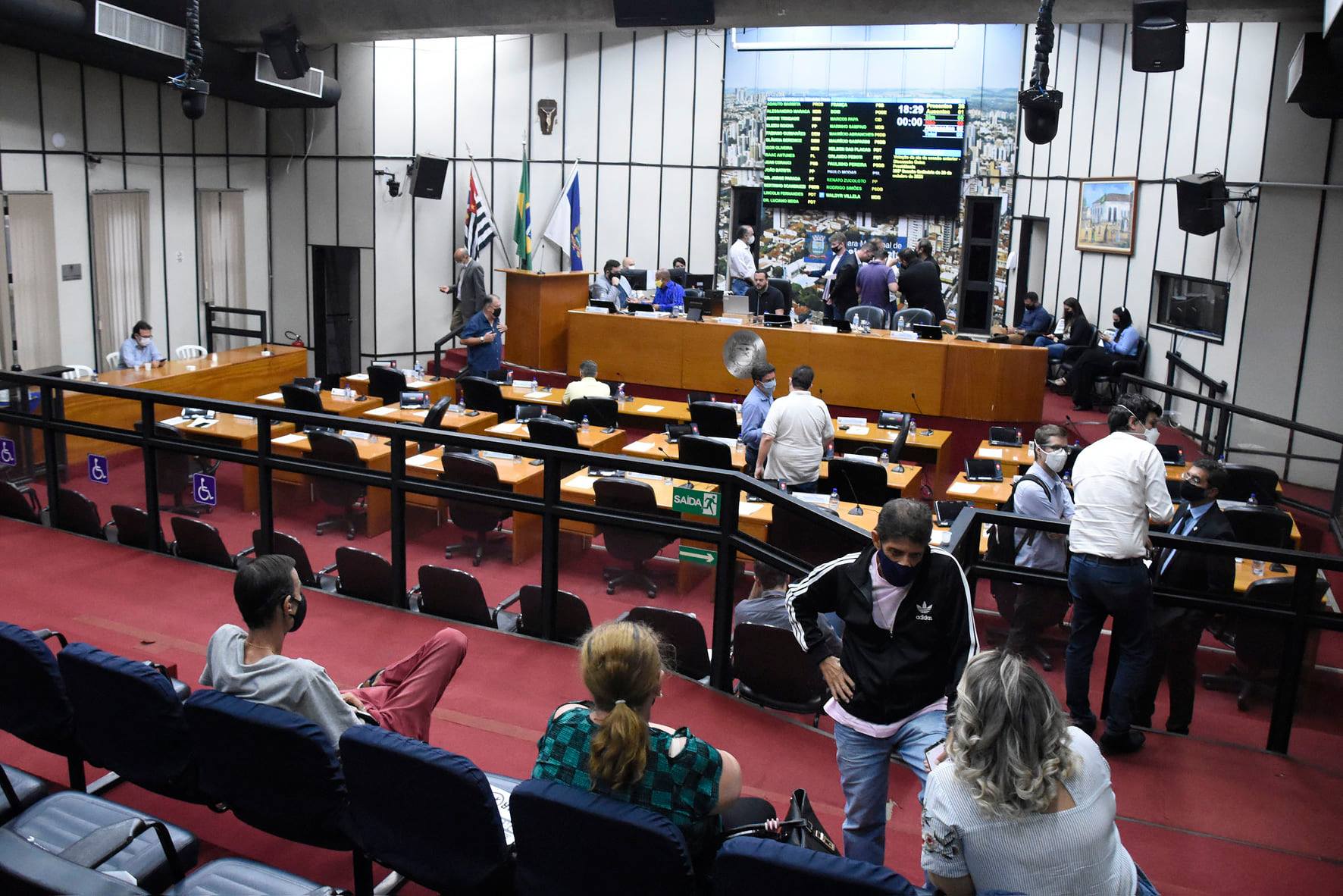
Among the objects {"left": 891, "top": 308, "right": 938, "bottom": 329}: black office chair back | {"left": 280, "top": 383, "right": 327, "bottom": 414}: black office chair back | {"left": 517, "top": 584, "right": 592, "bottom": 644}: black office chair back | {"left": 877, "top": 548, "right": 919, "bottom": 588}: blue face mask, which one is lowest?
{"left": 517, "top": 584, "right": 592, "bottom": 644}: black office chair back

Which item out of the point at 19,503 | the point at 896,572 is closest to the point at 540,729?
the point at 896,572

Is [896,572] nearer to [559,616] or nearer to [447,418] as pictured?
[559,616]

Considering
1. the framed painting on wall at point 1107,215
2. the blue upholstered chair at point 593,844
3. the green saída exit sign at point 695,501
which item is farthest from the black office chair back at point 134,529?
the framed painting on wall at point 1107,215

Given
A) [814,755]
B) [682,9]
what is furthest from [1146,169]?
[814,755]

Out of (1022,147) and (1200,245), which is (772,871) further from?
(1022,147)

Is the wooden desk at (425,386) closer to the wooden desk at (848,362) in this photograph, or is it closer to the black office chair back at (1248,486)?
the wooden desk at (848,362)

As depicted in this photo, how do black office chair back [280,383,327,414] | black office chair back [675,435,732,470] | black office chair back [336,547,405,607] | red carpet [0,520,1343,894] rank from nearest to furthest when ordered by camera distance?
red carpet [0,520,1343,894] < black office chair back [336,547,405,607] < black office chair back [675,435,732,470] < black office chair back [280,383,327,414]

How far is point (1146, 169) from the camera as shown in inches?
543

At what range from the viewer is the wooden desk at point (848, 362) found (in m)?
11.5

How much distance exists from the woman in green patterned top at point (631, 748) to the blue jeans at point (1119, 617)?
2.73 m

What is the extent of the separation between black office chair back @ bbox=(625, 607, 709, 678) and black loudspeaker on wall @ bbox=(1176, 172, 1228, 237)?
926cm

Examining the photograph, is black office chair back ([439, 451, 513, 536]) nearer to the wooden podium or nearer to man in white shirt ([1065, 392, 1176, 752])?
man in white shirt ([1065, 392, 1176, 752])

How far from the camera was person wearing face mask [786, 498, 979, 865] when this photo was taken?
10.6 feet

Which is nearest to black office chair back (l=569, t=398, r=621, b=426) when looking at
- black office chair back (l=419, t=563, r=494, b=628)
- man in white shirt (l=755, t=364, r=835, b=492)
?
man in white shirt (l=755, t=364, r=835, b=492)
